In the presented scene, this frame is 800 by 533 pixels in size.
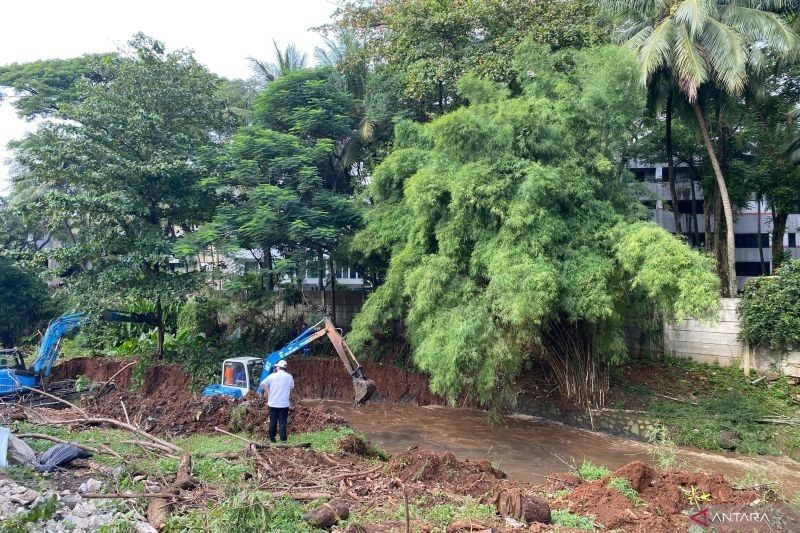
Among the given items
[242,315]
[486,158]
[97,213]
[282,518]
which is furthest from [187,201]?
[282,518]

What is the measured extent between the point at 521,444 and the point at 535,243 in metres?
4.86

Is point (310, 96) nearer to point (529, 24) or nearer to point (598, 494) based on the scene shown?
point (529, 24)

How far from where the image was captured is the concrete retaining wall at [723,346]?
14.3 meters

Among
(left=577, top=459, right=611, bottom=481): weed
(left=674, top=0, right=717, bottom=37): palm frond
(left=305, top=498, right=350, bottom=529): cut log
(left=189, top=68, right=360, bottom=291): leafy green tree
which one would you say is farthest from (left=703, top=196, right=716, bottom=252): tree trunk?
(left=305, top=498, right=350, bottom=529): cut log

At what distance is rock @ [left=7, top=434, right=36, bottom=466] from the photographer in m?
8.34

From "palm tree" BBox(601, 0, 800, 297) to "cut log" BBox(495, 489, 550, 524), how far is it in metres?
12.0

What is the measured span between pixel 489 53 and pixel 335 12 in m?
6.81

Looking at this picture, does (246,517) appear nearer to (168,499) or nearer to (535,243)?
(168,499)

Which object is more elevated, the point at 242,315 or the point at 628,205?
the point at 628,205

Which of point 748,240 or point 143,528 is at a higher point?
point 748,240

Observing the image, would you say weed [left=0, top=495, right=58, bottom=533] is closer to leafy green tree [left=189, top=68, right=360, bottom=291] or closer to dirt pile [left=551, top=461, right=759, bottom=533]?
dirt pile [left=551, top=461, right=759, bottom=533]

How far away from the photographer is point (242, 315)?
21281mm

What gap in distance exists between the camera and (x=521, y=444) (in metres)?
13.9

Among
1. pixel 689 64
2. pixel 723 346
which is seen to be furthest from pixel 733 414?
pixel 689 64
